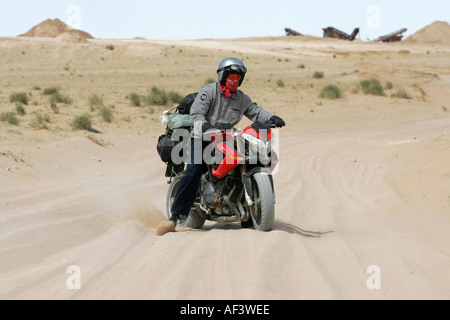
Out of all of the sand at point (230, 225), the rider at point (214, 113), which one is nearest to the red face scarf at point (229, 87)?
the rider at point (214, 113)

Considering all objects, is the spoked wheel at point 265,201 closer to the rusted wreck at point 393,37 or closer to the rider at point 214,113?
the rider at point 214,113

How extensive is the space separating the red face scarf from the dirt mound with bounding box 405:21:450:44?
310 ft

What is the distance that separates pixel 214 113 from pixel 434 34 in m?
99.4

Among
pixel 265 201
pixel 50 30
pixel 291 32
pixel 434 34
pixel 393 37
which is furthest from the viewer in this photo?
pixel 50 30

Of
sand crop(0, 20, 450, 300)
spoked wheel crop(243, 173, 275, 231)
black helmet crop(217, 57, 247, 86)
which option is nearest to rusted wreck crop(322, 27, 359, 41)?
sand crop(0, 20, 450, 300)

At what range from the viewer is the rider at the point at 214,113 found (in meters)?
7.32

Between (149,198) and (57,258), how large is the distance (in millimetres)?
4305

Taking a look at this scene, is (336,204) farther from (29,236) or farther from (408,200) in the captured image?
(29,236)

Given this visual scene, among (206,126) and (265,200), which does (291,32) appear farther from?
(265,200)

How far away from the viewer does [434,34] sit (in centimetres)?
10031

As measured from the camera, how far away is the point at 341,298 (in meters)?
4.56

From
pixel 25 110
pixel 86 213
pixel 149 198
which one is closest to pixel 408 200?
pixel 149 198

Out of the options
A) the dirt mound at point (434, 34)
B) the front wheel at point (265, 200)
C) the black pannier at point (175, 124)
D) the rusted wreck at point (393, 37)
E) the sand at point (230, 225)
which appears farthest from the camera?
the dirt mound at point (434, 34)

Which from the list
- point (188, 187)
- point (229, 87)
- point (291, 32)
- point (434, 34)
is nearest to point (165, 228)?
point (188, 187)
